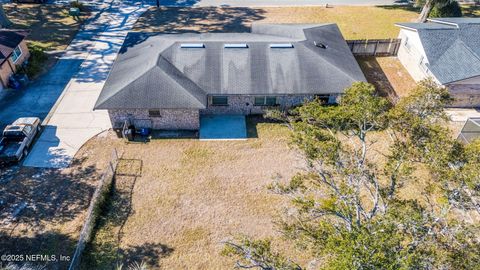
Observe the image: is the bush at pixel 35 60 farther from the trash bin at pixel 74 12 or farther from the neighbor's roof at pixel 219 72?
the neighbor's roof at pixel 219 72

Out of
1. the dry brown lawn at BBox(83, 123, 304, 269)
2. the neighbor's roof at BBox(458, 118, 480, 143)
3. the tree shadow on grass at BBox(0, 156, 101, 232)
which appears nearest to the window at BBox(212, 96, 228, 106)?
the dry brown lawn at BBox(83, 123, 304, 269)

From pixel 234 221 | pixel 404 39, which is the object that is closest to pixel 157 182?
pixel 234 221

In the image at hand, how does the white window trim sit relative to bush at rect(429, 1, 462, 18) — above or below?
below

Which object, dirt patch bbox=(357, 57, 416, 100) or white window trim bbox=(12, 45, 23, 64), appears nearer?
dirt patch bbox=(357, 57, 416, 100)

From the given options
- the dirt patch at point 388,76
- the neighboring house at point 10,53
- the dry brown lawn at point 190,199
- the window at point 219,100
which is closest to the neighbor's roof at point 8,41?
the neighboring house at point 10,53

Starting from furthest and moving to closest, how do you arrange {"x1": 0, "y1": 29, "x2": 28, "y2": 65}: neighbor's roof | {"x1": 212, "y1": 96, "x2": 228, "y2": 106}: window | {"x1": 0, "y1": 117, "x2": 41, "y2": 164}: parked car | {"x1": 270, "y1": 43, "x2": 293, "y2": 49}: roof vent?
{"x1": 0, "y1": 29, "x2": 28, "y2": 65}: neighbor's roof < {"x1": 270, "y1": 43, "x2": 293, "y2": 49}: roof vent < {"x1": 212, "y1": 96, "x2": 228, "y2": 106}: window < {"x1": 0, "y1": 117, "x2": 41, "y2": 164}: parked car

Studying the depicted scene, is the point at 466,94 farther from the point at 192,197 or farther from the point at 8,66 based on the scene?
the point at 8,66

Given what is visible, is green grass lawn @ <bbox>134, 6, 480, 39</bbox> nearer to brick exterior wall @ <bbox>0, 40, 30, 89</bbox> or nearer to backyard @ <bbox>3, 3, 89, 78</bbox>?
backyard @ <bbox>3, 3, 89, 78</bbox>

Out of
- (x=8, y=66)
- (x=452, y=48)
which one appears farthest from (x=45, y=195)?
(x=452, y=48)
